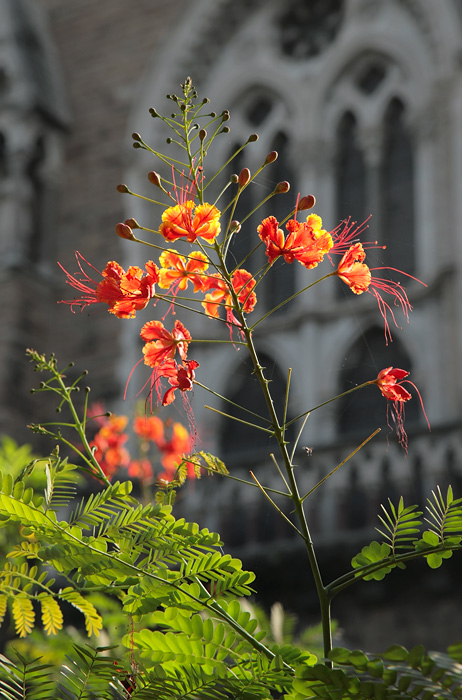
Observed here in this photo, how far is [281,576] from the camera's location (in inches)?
225

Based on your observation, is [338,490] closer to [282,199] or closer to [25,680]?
[282,199]

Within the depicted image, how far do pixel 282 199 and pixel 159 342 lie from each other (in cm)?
646

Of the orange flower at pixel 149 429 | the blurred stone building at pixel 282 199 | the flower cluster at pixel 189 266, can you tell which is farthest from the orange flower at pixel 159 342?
the blurred stone building at pixel 282 199

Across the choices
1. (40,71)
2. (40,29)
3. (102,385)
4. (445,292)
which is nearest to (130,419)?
(102,385)

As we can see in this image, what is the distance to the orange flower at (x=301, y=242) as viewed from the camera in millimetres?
1299

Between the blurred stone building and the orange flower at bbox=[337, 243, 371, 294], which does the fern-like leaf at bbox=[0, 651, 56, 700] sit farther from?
the blurred stone building

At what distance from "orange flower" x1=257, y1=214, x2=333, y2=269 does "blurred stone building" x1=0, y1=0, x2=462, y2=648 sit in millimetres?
4337

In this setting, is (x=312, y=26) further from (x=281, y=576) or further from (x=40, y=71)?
(x=281, y=576)

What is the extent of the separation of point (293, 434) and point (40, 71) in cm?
426

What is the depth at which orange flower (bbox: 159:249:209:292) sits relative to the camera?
1.30m

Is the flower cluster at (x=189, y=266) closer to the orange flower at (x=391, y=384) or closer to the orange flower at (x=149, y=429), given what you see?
A: the orange flower at (x=391, y=384)

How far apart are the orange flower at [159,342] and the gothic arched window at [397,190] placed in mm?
5705

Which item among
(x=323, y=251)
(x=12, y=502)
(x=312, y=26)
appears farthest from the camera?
(x=312, y=26)

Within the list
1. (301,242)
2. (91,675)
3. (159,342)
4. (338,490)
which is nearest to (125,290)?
(159,342)
